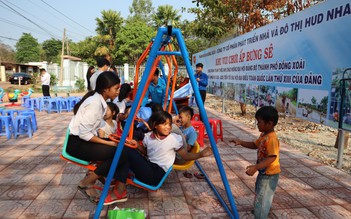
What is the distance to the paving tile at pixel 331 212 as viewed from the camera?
8.46ft

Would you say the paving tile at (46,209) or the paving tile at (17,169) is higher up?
the paving tile at (17,169)

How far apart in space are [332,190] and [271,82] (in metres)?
2.70

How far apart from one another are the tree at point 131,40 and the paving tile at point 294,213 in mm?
24877

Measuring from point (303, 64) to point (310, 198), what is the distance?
2.33 meters

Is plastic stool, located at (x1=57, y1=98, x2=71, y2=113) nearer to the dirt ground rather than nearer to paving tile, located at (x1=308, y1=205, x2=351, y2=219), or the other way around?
the dirt ground

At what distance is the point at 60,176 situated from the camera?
139 inches

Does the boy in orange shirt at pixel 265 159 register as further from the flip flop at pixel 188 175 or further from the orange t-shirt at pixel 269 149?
the flip flop at pixel 188 175

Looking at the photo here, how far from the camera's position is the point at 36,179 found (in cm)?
342

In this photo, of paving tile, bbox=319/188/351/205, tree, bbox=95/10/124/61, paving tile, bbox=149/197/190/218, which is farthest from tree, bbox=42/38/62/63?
paving tile, bbox=319/188/351/205

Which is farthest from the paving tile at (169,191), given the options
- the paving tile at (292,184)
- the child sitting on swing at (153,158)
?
the paving tile at (292,184)

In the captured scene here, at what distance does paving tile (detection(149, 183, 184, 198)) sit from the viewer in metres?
3.03

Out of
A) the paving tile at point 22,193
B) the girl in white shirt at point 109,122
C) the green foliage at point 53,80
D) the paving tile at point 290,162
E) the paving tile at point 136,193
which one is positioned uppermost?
the green foliage at point 53,80

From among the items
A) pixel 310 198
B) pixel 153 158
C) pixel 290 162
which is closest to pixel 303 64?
pixel 290 162

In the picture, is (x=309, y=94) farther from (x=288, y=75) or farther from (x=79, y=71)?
(x=79, y=71)
